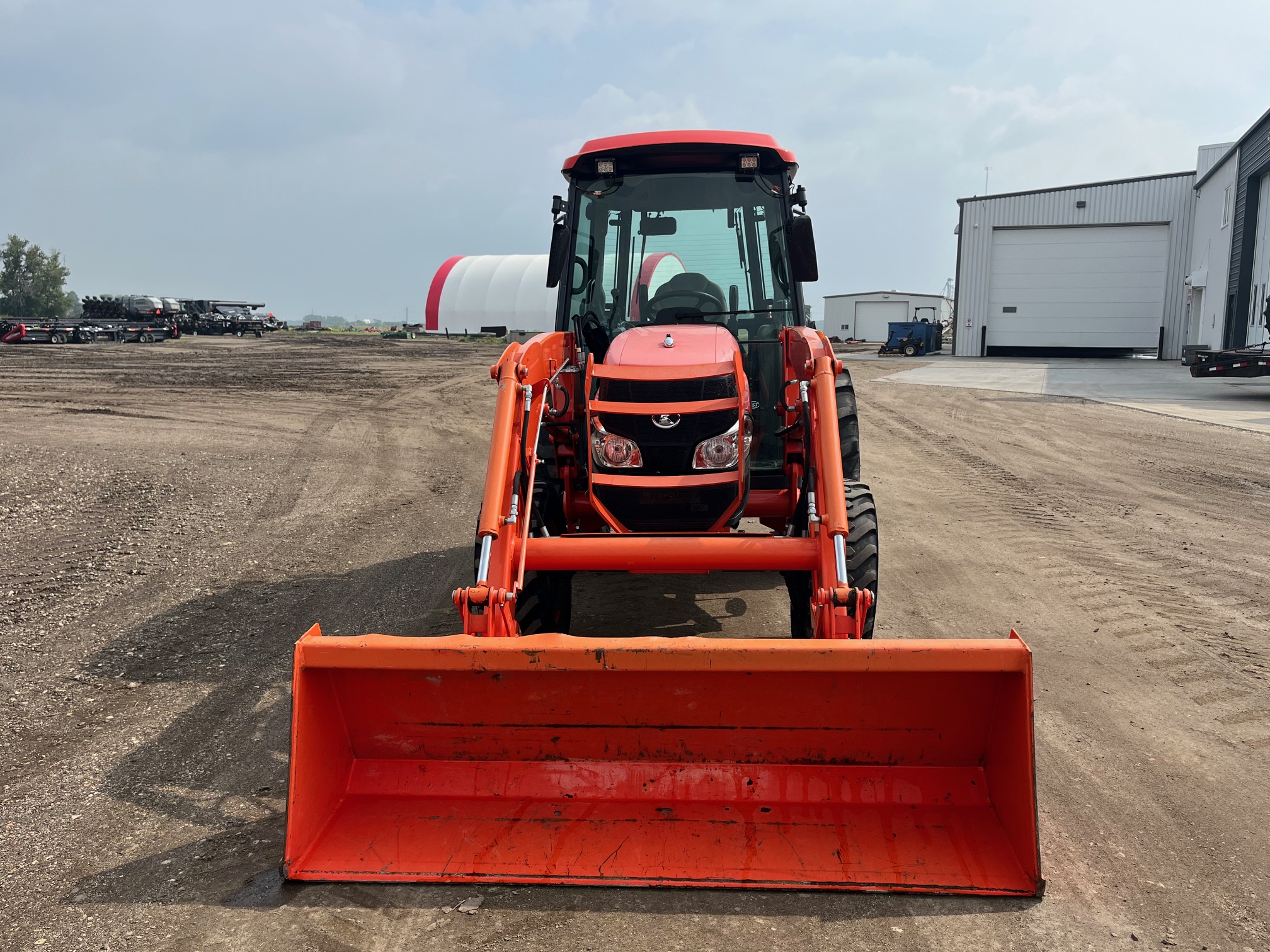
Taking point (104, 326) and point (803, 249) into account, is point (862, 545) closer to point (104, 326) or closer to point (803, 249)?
point (803, 249)

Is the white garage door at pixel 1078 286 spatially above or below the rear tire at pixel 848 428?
above

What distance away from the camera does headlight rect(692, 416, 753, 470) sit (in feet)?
13.4

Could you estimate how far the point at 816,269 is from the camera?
464 centimetres

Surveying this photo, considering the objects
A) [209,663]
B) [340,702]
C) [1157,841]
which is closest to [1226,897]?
[1157,841]

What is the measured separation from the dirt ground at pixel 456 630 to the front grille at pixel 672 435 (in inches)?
45.8

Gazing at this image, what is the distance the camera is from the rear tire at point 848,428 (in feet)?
15.8

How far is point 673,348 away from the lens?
4.24 m

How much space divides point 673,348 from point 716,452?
1.82 feet

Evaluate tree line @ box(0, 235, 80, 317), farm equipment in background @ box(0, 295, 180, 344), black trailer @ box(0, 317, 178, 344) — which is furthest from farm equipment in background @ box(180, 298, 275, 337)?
tree line @ box(0, 235, 80, 317)

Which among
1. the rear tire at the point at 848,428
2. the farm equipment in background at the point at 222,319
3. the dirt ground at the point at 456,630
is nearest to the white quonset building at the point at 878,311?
the farm equipment in background at the point at 222,319

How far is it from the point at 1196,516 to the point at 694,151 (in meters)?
5.56

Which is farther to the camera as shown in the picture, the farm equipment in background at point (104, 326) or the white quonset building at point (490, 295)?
the white quonset building at point (490, 295)

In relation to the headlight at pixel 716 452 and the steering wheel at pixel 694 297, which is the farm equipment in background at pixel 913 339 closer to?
the steering wheel at pixel 694 297

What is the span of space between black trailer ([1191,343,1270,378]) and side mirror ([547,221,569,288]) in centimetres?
1503
